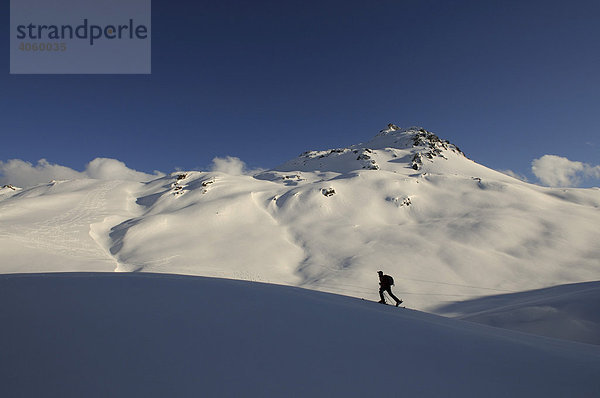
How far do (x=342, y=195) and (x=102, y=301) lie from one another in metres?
42.9

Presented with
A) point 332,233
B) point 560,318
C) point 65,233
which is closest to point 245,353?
point 560,318

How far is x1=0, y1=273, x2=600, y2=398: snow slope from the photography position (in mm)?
2428

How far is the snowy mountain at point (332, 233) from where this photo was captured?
21891 mm

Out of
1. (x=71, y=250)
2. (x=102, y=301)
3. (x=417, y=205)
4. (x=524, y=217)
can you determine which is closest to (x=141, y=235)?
(x=71, y=250)

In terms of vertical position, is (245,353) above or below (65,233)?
below

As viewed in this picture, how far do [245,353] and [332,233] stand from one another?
31.0 m

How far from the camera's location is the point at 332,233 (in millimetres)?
33406

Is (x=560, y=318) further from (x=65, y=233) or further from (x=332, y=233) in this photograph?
(x=65, y=233)

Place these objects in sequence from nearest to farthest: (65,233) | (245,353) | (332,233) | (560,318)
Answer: (245,353) → (560,318) → (65,233) → (332,233)

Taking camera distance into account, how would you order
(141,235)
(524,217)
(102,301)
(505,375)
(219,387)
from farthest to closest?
(524,217) → (141,235) → (102,301) → (505,375) → (219,387)

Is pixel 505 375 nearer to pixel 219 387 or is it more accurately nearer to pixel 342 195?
pixel 219 387

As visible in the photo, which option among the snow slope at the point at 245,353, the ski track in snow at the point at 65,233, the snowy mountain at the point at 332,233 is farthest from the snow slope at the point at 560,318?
the ski track in snow at the point at 65,233

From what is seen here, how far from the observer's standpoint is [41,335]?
3094 millimetres

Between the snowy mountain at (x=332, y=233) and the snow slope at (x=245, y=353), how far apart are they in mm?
15801
